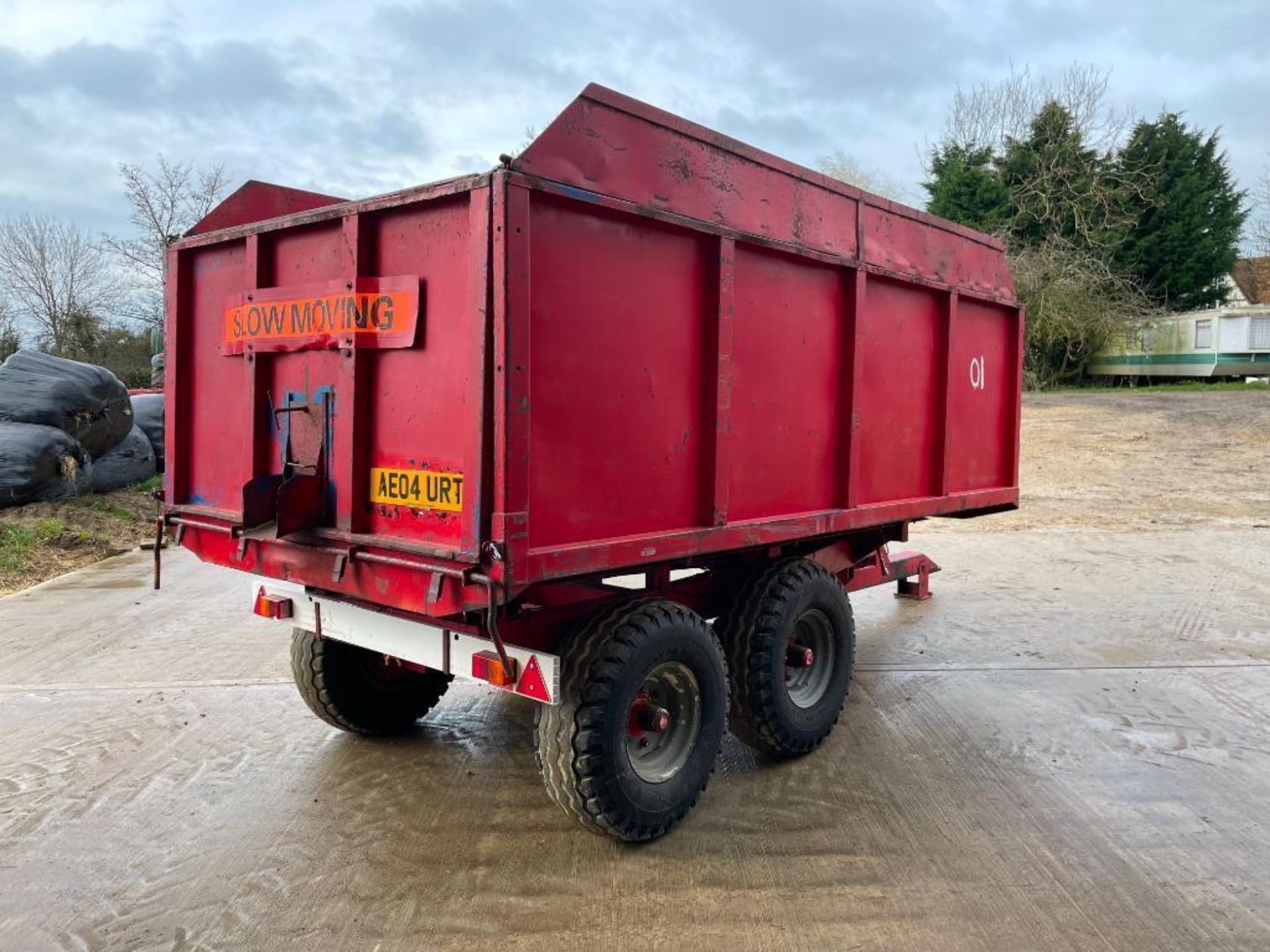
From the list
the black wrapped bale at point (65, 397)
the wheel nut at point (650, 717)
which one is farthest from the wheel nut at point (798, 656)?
the black wrapped bale at point (65, 397)

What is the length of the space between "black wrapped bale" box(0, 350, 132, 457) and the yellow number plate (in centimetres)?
825

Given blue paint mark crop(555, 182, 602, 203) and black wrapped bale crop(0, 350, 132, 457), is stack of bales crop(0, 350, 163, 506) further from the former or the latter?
blue paint mark crop(555, 182, 602, 203)

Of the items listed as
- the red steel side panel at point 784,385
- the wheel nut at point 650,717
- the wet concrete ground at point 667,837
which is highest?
the red steel side panel at point 784,385

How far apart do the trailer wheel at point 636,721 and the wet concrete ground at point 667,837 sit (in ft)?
0.66

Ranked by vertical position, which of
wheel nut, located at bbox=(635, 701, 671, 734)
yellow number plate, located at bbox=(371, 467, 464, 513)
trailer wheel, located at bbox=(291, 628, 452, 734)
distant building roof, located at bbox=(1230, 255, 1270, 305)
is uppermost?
distant building roof, located at bbox=(1230, 255, 1270, 305)

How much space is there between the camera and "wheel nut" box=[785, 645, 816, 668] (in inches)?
163

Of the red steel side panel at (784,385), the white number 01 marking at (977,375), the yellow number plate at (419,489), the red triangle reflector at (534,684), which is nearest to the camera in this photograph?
the yellow number plate at (419,489)

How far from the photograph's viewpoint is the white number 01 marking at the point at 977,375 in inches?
203

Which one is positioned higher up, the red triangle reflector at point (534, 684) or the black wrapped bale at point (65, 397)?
the black wrapped bale at point (65, 397)

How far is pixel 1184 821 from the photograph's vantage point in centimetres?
342

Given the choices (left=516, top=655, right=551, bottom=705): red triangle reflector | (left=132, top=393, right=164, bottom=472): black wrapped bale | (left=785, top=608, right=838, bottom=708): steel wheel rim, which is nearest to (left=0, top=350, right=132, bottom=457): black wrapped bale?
(left=132, top=393, right=164, bottom=472): black wrapped bale

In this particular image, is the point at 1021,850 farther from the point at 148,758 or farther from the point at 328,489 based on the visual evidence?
the point at 148,758

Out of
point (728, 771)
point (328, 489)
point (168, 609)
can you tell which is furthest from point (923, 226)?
point (168, 609)

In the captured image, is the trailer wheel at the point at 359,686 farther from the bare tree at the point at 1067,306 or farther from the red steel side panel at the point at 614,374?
the bare tree at the point at 1067,306
